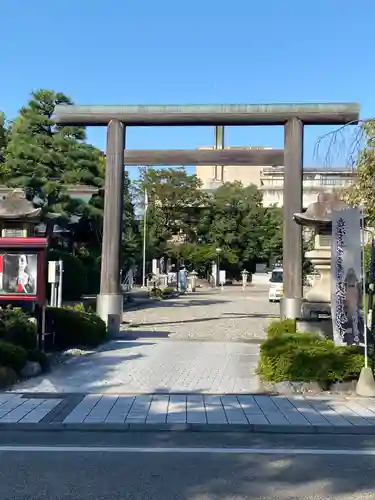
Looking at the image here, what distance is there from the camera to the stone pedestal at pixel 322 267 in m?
15.2

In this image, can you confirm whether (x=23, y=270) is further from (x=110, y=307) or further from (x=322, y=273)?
(x=322, y=273)

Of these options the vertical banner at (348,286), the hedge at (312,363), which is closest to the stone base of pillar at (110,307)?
the hedge at (312,363)

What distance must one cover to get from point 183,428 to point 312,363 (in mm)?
3283

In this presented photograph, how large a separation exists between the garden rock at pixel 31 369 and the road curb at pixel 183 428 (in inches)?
130

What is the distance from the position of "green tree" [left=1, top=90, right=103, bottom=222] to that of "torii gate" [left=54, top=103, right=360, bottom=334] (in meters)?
5.30

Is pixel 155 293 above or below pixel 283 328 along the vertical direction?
below

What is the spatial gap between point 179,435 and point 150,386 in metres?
3.08

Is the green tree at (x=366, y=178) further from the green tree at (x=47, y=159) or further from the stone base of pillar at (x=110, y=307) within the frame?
the green tree at (x=47, y=159)

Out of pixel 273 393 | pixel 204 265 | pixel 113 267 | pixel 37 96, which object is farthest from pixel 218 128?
pixel 204 265

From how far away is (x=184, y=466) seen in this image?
5.65m

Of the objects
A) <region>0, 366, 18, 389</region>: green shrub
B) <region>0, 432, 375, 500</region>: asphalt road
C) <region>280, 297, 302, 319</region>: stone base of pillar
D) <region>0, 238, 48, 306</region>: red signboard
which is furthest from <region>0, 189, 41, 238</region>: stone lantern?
<region>0, 432, 375, 500</region>: asphalt road

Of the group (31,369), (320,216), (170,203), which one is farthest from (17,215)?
(170,203)

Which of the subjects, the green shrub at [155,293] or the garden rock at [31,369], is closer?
the garden rock at [31,369]

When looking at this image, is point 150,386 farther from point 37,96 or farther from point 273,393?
point 37,96
